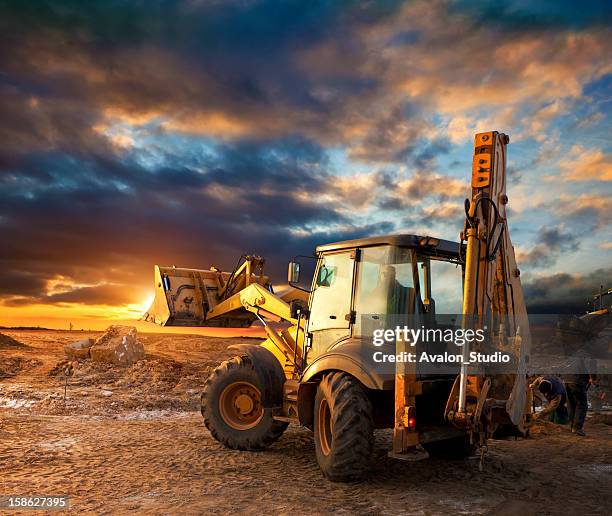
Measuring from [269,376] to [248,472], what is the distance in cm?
153

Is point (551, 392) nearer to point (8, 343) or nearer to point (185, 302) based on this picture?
point (185, 302)

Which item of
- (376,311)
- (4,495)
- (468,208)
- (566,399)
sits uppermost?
(468,208)

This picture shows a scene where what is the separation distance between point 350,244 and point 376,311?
0.99 metres

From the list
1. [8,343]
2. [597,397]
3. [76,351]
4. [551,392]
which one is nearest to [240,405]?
[551,392]

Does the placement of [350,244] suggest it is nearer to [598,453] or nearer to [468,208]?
[468,208]

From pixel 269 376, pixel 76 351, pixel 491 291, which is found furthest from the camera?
pixel 76 351

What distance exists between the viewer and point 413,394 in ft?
21.1

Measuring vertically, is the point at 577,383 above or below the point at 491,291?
below

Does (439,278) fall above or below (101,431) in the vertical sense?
above

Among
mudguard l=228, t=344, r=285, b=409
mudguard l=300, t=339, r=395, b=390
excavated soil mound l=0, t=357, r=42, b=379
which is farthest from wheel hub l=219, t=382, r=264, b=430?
excavated soil mound l=0, t=357, r=42, b=379

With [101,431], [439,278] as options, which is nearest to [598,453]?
[439,278]

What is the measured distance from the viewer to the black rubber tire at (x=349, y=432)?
6.49 metres

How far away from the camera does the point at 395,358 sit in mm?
6664

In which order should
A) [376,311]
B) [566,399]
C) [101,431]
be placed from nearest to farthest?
1. [376,311]
2. [101,431]
3. [566,399]
